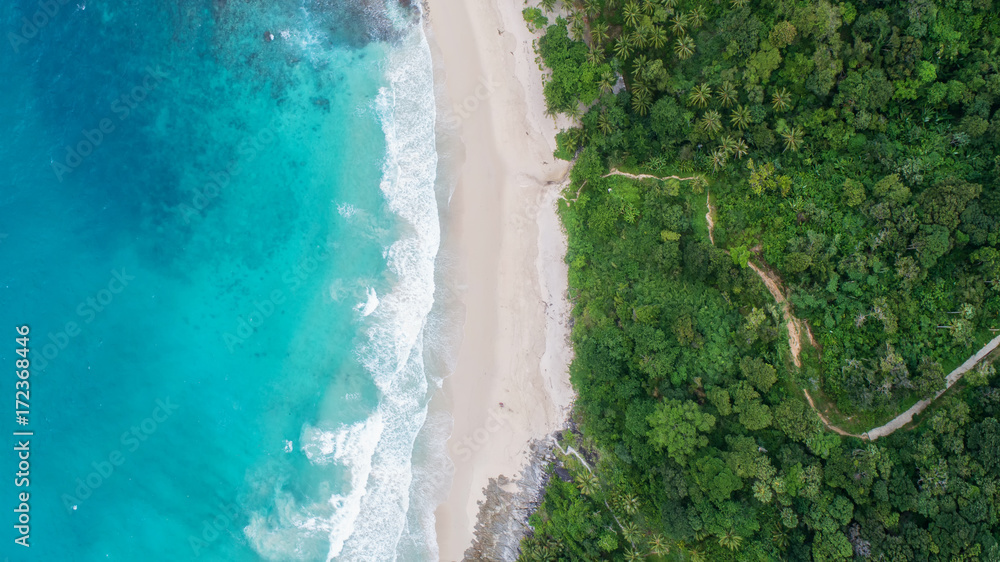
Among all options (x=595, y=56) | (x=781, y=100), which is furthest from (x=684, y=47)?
(x=781, y=100)

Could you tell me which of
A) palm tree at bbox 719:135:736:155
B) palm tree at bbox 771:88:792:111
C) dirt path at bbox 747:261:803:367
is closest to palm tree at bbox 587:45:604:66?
palm tree at bbox 719:135:736:155

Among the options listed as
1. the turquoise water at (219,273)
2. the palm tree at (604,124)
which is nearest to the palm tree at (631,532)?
the palm tree at (604,124)

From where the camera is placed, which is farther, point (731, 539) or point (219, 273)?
point (219, 273)

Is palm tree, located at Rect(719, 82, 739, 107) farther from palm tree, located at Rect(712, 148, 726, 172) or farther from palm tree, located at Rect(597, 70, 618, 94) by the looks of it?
palm tree, located at Rect(597, 70, 618, 94)

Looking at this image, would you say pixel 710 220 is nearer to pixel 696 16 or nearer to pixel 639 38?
pixel 639 38

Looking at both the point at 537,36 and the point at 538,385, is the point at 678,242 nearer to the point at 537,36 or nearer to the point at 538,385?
the point at 538,385

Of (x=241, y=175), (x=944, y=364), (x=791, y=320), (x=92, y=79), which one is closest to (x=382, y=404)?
(x=241, y=175)

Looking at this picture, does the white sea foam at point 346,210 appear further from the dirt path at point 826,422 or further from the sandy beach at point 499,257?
the dirt path at point 826,422
